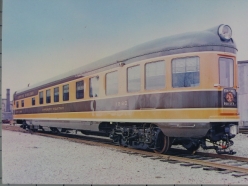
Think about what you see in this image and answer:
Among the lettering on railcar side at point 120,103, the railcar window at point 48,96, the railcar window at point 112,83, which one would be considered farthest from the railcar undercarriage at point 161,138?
the railcar window at point 48,96

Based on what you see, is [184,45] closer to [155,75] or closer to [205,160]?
[155,75]

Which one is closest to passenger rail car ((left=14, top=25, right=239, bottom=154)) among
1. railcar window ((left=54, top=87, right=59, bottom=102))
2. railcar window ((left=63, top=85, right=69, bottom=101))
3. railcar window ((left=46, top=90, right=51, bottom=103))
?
railcar window ((left=63, top=85, right=69, bottom=101))

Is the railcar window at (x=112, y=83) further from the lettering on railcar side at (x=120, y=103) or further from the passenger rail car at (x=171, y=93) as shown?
the lettering on railcar side at (x=120, y=103)

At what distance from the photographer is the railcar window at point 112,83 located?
8.27 metres

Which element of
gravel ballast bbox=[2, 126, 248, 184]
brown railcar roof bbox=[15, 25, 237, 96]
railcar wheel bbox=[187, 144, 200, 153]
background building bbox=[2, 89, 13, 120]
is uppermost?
brown railcar roof bbox=[15, 25, 237, 96]

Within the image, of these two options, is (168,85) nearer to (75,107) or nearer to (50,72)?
(50,72)

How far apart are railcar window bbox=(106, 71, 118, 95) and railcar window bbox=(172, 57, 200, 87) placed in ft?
6.47

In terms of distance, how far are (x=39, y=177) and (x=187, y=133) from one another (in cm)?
300

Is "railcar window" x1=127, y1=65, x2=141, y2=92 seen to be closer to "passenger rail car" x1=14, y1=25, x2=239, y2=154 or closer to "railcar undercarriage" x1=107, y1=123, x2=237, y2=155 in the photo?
"passenger rail car" x1=14, y1=25, x2=239, y2=154

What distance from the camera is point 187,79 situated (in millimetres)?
6609

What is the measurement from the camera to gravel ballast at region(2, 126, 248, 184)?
5.30 meters

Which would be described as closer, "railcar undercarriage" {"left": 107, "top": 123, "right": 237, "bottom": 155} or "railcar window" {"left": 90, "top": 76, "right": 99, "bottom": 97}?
"railcar undercarriage" {"left": 107, "top": 123, "right": 237, "bottom": 155}

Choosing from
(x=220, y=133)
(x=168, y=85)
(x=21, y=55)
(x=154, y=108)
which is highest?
(x=21, y=55)

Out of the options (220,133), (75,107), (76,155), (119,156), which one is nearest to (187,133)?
(220,133)
